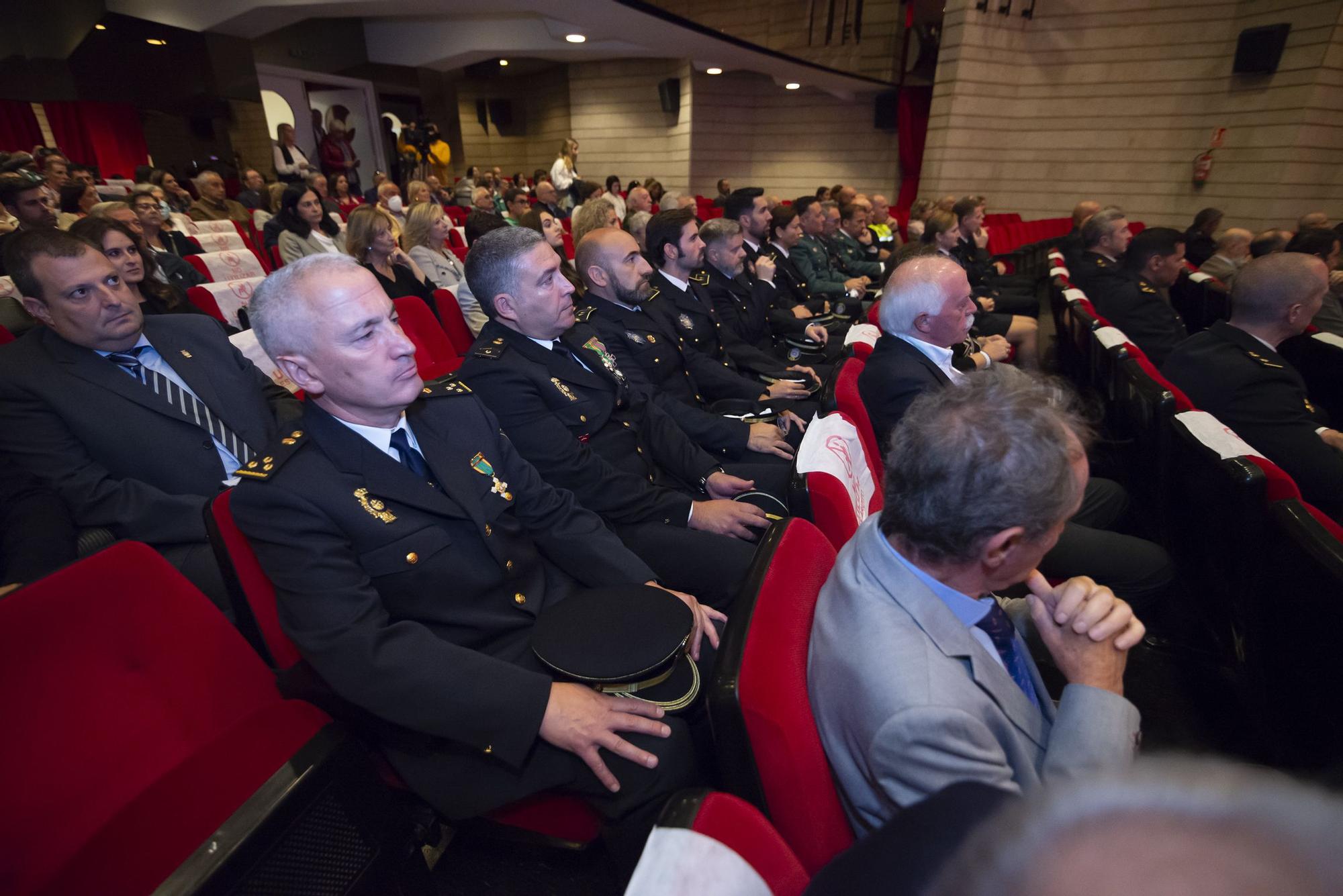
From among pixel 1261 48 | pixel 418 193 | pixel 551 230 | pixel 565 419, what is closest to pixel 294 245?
pixel 551 230

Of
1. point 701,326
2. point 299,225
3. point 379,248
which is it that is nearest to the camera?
point 701,326

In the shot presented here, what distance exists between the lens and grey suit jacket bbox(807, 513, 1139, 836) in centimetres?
74

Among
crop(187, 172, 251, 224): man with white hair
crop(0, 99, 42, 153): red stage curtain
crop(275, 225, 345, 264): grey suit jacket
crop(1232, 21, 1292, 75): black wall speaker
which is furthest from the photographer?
crop(0, 99, 42, 153): red stage curtain

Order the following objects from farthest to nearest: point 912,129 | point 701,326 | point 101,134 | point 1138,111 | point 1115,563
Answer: point 912,129 < point 101,134 < point 1138,111 < point 701,326 < point 1115,563

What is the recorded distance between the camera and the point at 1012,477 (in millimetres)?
834

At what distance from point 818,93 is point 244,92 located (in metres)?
10.6

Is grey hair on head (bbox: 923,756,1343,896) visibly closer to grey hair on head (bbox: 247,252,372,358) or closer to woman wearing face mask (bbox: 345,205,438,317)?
grey hair on head (bbox: 247,252,372,358)

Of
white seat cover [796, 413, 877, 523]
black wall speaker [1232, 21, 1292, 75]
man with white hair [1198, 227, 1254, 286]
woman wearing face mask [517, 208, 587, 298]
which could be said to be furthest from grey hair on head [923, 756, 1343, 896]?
black wall speaker [1232, 21, 1292, 75]

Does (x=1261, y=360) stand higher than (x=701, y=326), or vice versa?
(x=1261, y=360)

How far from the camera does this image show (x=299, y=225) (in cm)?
470

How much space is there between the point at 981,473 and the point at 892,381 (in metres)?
1.29

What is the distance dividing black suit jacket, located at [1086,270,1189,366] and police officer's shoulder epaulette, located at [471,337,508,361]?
363 cm

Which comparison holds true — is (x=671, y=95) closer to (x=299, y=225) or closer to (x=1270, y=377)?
(x=299, y=225)

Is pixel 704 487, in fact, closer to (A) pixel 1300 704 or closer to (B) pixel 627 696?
(B) pixel 627 696
